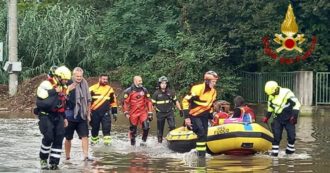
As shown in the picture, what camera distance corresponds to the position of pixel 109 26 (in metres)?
34.2

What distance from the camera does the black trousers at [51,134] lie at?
1221cm

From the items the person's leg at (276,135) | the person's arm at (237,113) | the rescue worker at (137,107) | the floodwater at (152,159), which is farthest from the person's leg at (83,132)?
the person's leg at (276,135)

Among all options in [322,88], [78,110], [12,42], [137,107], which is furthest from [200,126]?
[12,42]

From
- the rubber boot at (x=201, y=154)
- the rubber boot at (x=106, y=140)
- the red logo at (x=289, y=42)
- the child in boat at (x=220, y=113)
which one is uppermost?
the red logo at (x=289, y=42)

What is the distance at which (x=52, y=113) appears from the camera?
1225cm

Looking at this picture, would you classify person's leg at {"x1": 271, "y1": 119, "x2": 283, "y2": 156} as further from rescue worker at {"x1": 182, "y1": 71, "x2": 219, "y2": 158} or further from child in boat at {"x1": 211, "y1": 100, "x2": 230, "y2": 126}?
rescue worker at {"x1": 182, "y1": 71, "x2": 219, "y2": 158}

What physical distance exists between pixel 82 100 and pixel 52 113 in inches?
48.9

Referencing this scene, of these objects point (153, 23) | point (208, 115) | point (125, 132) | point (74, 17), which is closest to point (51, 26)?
point (74, 17)

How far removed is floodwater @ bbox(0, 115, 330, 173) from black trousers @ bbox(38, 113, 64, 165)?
288mm

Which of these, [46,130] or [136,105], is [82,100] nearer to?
[46,130]

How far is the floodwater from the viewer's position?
41.5 feet

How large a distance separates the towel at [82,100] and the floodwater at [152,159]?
94 cm

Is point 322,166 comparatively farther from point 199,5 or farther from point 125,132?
point 199,5

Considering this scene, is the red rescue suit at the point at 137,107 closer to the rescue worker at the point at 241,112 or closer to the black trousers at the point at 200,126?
the rescue worker at the point at 241,112
